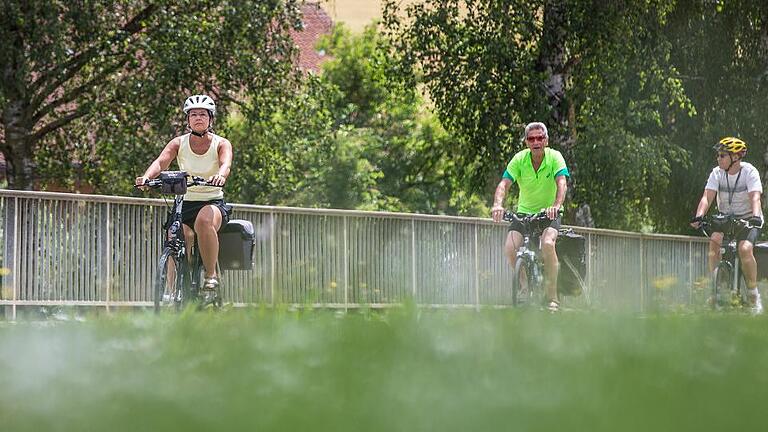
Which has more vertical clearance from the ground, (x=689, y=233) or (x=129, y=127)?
(x=129, y=127)

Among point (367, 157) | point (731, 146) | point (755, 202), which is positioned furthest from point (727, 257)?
point (367, 157)

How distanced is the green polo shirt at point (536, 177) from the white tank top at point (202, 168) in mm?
2768

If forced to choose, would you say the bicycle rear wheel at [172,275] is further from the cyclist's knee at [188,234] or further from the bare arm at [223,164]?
the bare arm at [223,164]

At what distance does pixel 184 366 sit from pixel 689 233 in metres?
31.2

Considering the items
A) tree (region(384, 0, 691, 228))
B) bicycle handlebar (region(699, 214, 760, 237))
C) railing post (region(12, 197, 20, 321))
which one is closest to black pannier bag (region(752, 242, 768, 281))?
bicycle handlebar (region(699, 214, 760, 237))

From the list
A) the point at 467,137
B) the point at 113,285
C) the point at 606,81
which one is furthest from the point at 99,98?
the point at 113,285

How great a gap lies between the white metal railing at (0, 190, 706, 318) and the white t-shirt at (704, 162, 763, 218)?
87cm

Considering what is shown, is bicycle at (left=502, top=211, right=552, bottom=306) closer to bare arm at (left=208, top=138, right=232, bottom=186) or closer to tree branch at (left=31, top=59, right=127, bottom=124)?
bare arm at (left=208, top=138, right=232, bottom=186)

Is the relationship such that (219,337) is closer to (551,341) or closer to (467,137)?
(551,341)

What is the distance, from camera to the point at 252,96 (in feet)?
89.0

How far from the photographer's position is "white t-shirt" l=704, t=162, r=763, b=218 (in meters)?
13.7

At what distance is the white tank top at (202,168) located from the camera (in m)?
10.2

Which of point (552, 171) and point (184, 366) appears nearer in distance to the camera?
point (184, 366)

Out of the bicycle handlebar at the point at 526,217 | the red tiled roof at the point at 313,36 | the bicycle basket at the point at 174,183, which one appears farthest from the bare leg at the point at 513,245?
the red tiled roof at the point at 313,36
